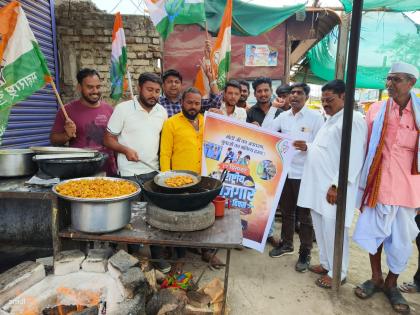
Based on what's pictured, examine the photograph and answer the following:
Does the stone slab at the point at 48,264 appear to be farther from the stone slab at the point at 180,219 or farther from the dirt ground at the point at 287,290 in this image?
the dirt ground at the point at 287,290

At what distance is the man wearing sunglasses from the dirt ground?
210 millimetres

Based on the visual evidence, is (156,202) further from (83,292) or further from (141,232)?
(83,292)

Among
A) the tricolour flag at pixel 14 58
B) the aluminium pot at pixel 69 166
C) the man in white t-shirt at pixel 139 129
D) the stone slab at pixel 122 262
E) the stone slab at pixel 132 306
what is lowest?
the stone slab at pixel 132 306

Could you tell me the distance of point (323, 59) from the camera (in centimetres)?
1052

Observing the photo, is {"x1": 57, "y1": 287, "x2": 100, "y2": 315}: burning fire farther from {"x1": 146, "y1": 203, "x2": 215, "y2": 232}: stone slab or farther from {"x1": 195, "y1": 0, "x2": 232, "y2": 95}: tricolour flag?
{"x1": 195, "y1": 0, "x2": 232, "y2": 95}: tricolour flag

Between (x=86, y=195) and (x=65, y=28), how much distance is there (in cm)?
522

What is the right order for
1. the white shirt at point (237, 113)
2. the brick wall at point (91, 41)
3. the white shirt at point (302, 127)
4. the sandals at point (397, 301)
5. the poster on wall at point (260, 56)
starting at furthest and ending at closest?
the poster on wall at point (260, 56)
the brick wall at point (91, 41)
the white shirt at point (237, 113)
the white shirt at point (302, 127)
the sandals at point (397, 301)

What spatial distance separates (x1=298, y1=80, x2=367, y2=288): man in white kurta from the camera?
322cm

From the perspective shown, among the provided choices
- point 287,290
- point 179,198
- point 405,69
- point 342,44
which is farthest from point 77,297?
point 342,44

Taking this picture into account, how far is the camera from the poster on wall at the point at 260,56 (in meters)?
7.85

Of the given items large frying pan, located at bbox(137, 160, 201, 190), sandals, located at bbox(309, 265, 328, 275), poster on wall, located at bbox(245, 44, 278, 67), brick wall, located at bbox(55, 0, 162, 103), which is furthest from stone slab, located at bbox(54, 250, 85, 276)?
poster on wall, located at bbox(245, 44, 278, 67)

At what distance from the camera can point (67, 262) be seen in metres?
→ 2.49

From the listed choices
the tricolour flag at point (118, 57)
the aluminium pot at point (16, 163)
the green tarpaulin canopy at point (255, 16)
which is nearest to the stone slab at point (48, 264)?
the aluminium pot at point (16, 163)

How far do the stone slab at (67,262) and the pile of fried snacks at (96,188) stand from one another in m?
0.57
